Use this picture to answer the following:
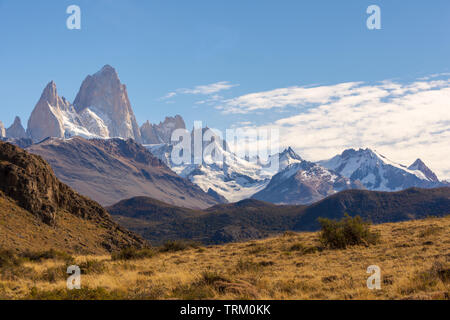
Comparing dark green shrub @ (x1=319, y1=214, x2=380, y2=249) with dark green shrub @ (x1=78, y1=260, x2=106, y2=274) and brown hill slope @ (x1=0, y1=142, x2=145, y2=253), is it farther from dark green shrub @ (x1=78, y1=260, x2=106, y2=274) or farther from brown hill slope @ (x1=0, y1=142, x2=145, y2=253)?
brown hill slope @ (x1=0, y1=142, x2=145, y2=253)

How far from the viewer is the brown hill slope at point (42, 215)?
118 feet

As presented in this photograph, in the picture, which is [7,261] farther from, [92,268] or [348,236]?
[348,236]

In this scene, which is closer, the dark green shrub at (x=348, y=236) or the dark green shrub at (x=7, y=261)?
the dark green shrub at (x=7, y=261)

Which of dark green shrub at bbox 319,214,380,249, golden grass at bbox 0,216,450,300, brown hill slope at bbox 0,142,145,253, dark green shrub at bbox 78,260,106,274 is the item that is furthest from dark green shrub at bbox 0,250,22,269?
dark green shrub at bbox 319,214,380,249

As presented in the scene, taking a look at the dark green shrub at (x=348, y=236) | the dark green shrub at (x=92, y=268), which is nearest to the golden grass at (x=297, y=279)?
the dark green shrub at (x=92, y=268)

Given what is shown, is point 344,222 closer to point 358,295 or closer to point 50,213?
point 358,295

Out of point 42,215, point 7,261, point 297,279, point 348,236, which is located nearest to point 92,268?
point 7,261

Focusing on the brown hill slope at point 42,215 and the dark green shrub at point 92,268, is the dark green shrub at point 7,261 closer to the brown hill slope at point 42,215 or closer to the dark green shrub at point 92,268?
the dark green shrub at point 92,268

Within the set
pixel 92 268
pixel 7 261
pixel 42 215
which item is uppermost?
pixel 42 215

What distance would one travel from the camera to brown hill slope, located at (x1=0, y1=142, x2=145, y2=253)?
36.1 metres

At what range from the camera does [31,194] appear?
41031mm

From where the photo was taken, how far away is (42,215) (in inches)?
1597

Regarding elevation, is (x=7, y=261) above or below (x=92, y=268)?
above
